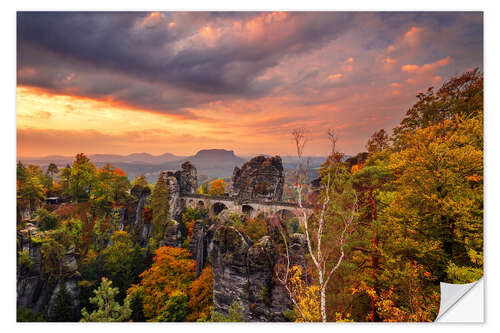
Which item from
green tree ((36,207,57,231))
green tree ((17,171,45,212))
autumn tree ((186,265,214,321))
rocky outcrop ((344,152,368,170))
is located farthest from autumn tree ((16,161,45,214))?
rocky outcrop ((344,152,368,170))

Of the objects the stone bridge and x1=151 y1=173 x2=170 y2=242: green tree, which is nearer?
x1=151 y1=173 x2=170 y2=242: green tree

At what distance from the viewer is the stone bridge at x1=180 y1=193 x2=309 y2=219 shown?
14.2 metres

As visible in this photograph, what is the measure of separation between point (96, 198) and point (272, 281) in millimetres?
11912

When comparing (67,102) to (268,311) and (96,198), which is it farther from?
(268,311)

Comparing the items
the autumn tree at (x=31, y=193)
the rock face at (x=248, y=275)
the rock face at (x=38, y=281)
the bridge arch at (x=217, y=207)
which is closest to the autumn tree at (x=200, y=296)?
the rock face at (x=248, y=275)

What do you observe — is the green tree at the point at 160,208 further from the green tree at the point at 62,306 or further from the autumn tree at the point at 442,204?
the autumn tree at the point at 442,204

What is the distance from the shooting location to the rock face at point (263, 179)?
50.6ft

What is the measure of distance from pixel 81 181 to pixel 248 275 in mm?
11186

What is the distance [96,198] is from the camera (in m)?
11.8

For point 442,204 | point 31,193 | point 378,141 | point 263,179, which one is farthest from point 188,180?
point 442,204

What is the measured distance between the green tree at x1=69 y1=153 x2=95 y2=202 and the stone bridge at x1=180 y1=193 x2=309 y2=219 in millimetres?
6722

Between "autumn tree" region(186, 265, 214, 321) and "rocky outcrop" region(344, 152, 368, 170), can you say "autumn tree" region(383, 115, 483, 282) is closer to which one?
"rocky outcrop" region(344, 152, 368, 170)
